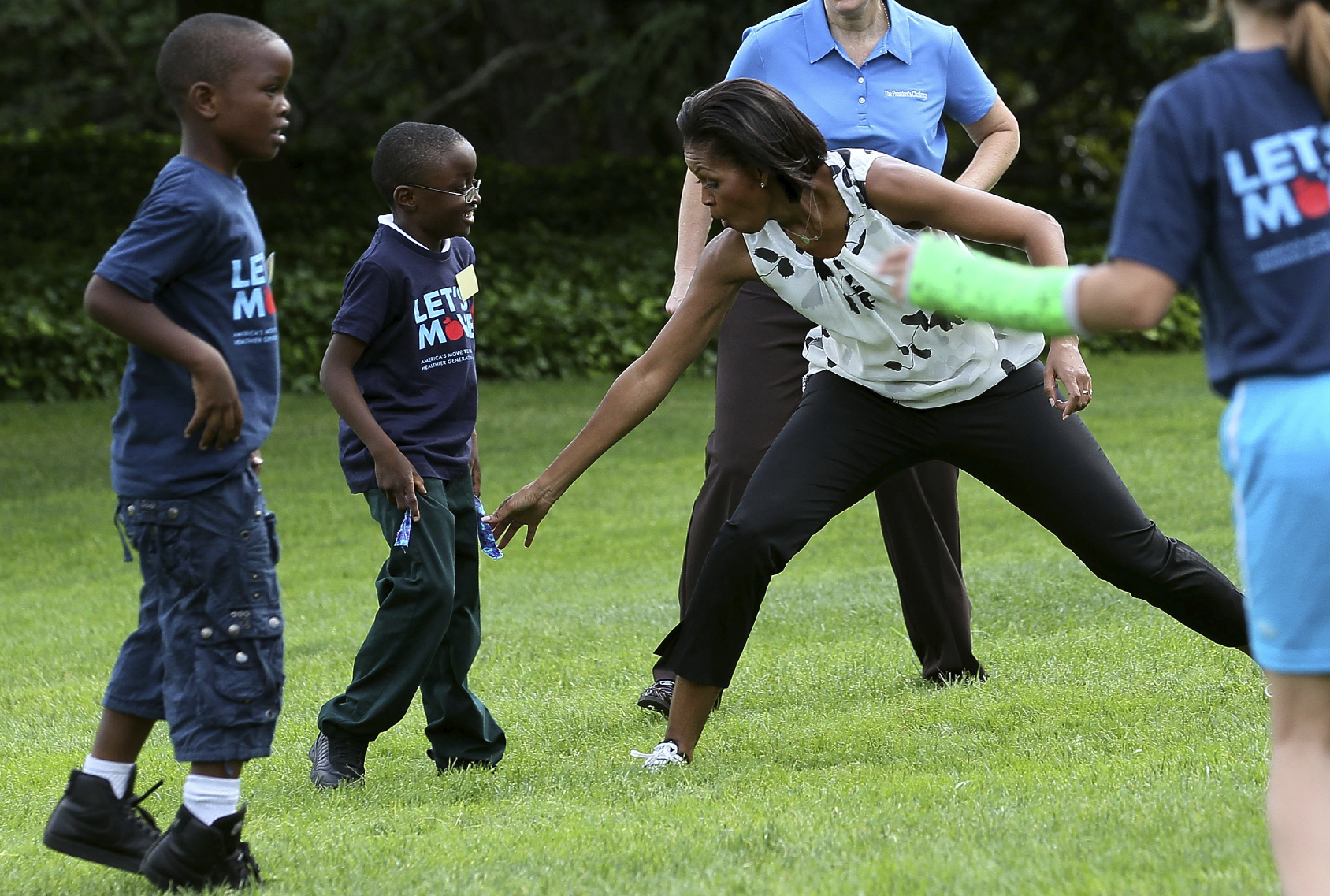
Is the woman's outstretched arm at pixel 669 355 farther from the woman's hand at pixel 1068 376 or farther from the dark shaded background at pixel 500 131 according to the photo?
the dark shaded background at pixel 500 131

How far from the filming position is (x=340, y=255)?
805 inches

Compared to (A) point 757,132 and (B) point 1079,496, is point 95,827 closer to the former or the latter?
(A) point 757,132

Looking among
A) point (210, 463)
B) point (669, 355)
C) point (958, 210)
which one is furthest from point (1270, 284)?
point (669, 355)

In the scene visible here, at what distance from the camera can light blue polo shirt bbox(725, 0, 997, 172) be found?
523 centimetres

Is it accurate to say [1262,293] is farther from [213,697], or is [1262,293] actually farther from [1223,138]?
[213,697]

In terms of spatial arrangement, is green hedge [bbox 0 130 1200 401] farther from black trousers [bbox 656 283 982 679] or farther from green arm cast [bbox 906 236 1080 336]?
green arm cast [bbox 906 236 1080 336]

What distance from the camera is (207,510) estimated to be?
341 cm

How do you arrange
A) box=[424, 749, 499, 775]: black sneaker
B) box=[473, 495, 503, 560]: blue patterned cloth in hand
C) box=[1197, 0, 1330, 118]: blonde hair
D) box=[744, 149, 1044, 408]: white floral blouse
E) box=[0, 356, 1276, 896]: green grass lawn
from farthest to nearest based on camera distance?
box=[424, 749, 499, 775]: black sneaker, box=[473, 495, 503, 560]: blue patterned cloth in hand, box=[744, 149, 1044, 408]: white floral blouse, box=[0, 356, 1276, 896]: green grass lawn, box=[1197, 0, 1330, 118]: blonde hair

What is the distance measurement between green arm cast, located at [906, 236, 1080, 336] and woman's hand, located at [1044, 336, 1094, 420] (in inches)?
70.3

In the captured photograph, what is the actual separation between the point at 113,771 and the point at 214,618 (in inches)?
20.2

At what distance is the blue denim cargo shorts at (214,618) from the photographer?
134 inches

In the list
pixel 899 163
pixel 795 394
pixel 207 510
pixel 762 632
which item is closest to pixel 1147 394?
pixel 762 632

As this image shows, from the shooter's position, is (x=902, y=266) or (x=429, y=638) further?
(x=429, y=638)

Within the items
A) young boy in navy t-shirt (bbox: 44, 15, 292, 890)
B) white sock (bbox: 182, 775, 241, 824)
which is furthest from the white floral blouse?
white sock (bbox: 182, 775, 241, 824)
